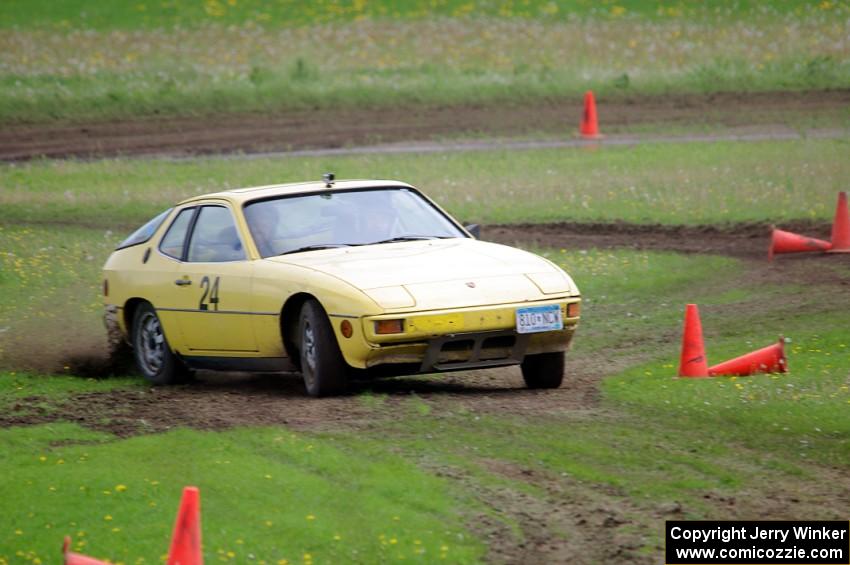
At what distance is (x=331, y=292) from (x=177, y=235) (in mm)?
2394

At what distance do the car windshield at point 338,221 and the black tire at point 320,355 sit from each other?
0.81 meters

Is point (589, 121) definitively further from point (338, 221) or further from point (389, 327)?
point (389, 327)

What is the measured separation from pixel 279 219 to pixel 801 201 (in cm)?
1061

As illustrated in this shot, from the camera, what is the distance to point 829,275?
15.5 metres

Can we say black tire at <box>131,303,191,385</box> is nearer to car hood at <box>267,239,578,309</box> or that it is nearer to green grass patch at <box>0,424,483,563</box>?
car hood at <box>267,239,578,309</box>

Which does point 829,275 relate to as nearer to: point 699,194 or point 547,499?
point 699,194

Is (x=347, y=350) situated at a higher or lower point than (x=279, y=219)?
lower

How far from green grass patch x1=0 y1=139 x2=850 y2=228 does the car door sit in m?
8.54

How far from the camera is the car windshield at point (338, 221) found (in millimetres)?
11258

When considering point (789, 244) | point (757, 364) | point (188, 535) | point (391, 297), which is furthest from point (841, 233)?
point (188, 535)

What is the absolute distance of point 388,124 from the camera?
101 ft

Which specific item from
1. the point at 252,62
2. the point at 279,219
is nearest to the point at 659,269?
the point at 279,219

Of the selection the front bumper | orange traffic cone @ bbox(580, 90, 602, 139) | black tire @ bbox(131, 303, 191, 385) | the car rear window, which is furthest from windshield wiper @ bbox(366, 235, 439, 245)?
orange traffic cone @ bbox(580, 90, 602, 139)

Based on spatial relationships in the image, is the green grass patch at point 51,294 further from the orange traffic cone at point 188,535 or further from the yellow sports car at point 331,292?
the orange traffic cone at point 188,535
